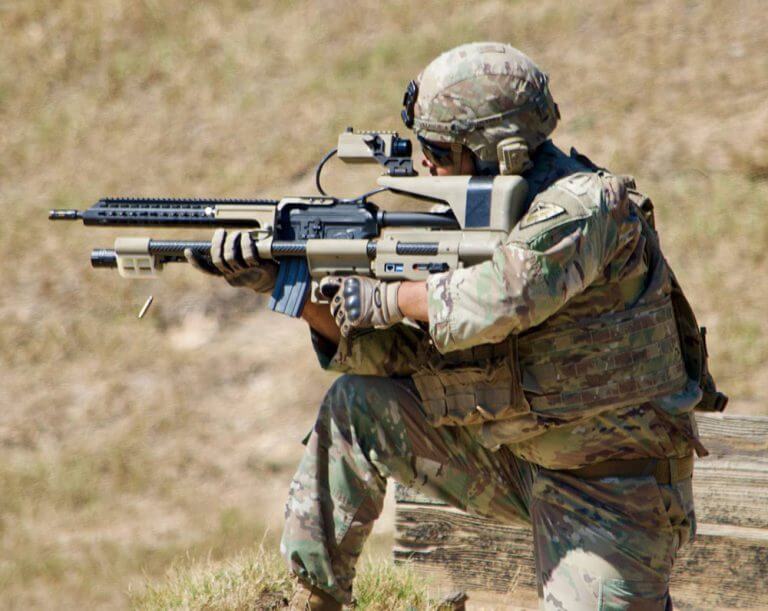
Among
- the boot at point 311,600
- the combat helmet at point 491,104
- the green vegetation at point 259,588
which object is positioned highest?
the combat helmet at point 491,104

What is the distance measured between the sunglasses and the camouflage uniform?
282 millimetres

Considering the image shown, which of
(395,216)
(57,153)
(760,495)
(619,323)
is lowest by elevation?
(760,495)

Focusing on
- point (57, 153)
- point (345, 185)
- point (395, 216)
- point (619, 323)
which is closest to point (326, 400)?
point (395, 216)

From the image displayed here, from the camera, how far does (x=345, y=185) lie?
29.4ft

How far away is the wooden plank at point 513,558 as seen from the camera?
421 cm

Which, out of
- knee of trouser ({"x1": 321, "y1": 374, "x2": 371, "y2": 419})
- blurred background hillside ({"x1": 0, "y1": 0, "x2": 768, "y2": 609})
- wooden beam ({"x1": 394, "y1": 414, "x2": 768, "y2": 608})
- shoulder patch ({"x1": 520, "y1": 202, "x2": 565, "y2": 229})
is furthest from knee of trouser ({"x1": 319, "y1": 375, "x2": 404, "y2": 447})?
blurred background hillside ({"x1": 0, "y1": 0, "x2": 768, "y2": 609})

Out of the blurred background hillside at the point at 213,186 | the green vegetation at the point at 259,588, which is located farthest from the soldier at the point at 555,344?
the blurred background hillside at the point at 213,186

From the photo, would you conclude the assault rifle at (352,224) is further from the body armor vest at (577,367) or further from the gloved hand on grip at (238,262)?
the body armor vest at (577,367)

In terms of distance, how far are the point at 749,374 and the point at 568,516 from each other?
3.93 m

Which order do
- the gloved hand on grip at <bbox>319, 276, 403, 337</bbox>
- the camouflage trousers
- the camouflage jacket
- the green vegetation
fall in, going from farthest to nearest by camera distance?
the green vegetation → the camouflage trousers → the gloved hand on grip at <bbox>319, 276, 403, 337</bbox> → the camouflage jacket

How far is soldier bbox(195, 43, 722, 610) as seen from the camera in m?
Result: 3.31

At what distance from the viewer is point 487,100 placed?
3533 millimetres

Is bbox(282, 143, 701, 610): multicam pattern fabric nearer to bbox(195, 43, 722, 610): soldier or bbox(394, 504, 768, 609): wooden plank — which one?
bbox(195, 43, 722, 610): soldier

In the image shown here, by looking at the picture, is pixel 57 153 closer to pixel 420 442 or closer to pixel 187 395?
pixel 187 395
